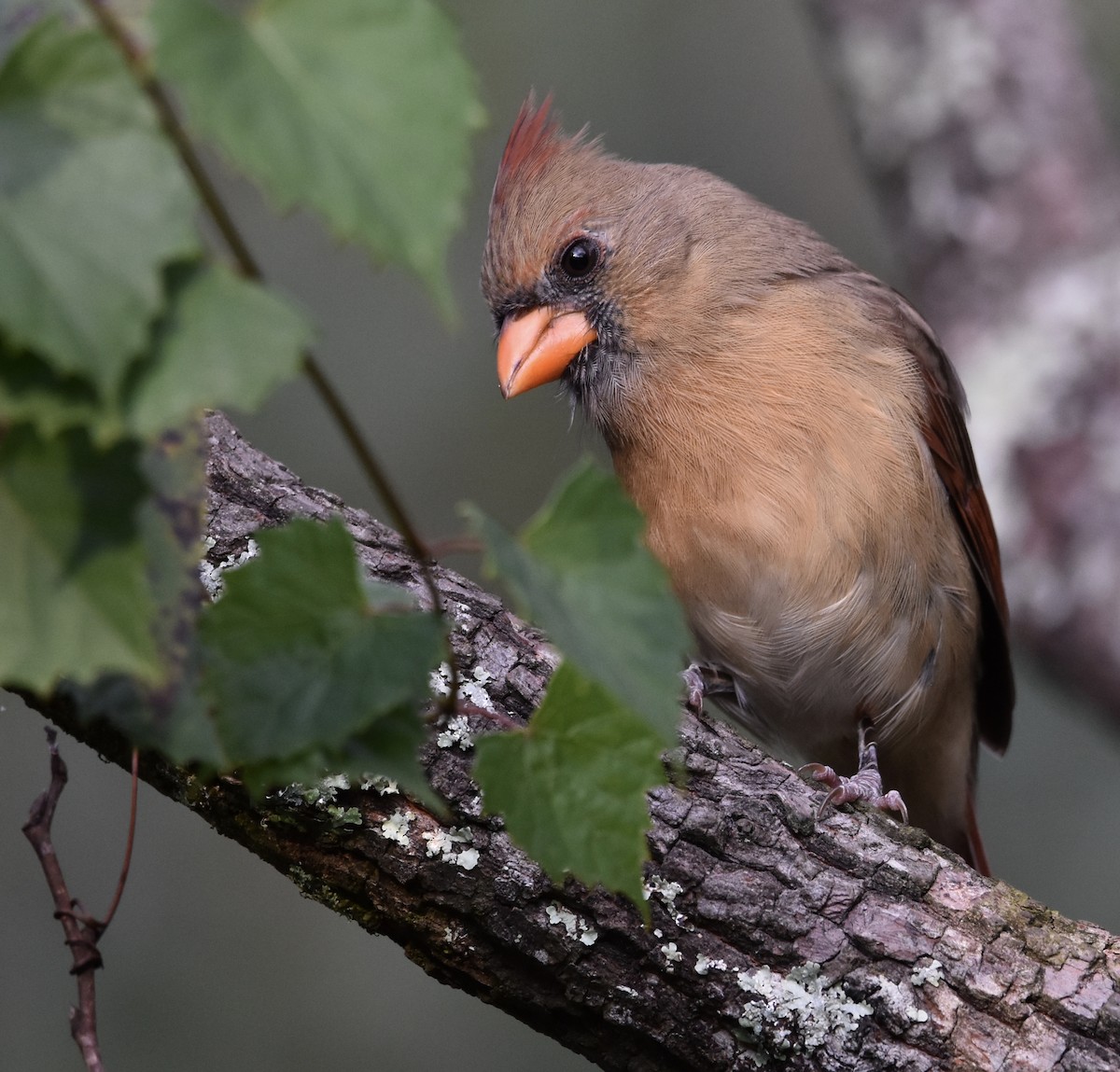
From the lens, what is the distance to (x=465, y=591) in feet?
7.73

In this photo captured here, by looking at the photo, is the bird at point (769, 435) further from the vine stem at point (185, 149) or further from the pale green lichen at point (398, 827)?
the vine stem at point (185, 149)

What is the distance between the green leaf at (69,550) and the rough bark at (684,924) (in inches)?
44.8

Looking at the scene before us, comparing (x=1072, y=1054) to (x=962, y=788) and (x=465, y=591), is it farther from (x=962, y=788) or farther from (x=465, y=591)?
(x=962, y=788)

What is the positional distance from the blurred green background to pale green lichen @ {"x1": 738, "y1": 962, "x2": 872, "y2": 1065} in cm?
268

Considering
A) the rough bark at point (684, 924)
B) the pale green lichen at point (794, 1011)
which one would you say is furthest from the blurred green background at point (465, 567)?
the pale green lichen at point (794, 1011)

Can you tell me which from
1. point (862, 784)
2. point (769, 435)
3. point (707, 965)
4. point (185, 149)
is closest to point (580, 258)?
point (769, 435)

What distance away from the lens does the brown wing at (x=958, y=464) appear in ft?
11.2

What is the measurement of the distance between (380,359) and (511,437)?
0.85 meters

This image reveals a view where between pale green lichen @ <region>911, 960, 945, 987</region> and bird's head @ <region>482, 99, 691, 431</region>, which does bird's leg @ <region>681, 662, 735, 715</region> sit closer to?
bird's head @ <region>482, 99, 691, 431</region>

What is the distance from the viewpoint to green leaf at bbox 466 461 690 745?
918mm

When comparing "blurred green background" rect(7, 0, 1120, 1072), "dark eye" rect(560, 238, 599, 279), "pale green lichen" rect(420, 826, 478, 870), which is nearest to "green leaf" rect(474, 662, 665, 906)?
"pale green lichen" rect(420, 826, 478, 870)

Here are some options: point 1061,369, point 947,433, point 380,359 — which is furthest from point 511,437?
point 947,433

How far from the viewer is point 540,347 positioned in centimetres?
332

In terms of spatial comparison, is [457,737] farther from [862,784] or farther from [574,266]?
[574,266]
